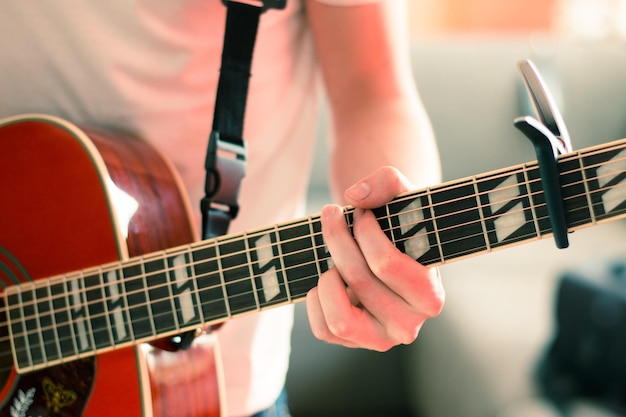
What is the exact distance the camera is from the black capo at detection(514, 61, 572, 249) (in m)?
0.48

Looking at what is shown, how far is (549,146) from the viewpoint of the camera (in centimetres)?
48

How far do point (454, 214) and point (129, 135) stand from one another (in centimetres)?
43

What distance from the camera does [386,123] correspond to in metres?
0.74

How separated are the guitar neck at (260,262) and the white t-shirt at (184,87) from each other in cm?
19

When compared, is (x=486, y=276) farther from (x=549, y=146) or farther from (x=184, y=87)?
(x=549, y=146)

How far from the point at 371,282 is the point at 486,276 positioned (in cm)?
158

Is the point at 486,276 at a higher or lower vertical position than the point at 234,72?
lower

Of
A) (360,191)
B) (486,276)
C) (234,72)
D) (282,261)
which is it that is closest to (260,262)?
(282,261)

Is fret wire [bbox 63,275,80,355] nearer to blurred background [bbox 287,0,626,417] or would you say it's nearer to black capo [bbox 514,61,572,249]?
black capo [bbox 514,61,572,249]

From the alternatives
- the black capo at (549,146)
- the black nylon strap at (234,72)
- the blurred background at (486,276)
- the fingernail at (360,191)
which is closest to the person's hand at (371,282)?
the fingernail at (360,191)

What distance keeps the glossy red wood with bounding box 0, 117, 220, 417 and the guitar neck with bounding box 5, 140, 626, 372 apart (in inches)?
0.9

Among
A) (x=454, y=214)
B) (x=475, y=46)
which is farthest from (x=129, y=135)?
(x=475, y=46)

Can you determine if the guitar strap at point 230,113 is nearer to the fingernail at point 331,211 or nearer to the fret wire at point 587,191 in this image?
the fingernail at point 331,211

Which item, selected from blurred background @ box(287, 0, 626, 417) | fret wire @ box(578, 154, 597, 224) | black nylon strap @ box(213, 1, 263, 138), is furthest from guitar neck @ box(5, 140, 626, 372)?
blurred background @ box(287, 0, 626, 417)
